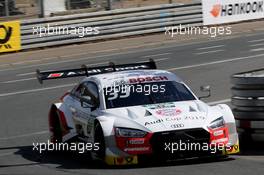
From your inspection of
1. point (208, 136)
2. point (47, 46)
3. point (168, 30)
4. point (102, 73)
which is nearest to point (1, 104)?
point (102, 73)

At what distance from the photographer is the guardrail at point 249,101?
12.0 metres

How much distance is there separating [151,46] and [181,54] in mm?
3512

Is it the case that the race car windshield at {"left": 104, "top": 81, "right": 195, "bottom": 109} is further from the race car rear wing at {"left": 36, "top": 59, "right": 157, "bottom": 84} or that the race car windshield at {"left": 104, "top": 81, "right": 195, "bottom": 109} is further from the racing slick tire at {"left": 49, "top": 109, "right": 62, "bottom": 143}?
the racing slick tire at {"left": 49, "top": 109, "right": 62, "bottom": 143}

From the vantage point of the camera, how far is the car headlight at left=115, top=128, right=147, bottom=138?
1090 centimetres

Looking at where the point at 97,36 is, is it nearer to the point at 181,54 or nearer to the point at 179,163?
the point at 181,54

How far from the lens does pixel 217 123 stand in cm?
1120

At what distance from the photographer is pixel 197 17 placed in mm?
34062
